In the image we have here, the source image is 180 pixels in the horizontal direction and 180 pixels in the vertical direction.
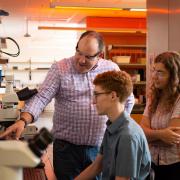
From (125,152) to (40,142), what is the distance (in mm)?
974

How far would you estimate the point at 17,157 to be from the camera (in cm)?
68

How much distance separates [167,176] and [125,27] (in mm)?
7410

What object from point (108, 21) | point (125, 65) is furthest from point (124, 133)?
point (108, 21)

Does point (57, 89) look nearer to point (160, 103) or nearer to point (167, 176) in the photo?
point (160, 103)

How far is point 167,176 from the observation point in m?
2.10

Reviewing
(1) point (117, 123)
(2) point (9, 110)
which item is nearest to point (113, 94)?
(1) point (117, 123)

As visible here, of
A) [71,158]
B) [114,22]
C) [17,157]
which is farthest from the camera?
[114,22]

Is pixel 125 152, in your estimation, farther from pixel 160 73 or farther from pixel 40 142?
pixel 40 142

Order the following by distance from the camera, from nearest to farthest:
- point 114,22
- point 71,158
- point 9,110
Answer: point 71,158 → point 9,110 → point 114,22

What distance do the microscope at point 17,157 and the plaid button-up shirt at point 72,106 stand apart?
1514 mm

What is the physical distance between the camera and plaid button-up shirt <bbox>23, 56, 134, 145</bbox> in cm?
225

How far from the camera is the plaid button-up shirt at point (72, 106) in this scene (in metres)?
2.25

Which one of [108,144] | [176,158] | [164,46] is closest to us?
[108,144]

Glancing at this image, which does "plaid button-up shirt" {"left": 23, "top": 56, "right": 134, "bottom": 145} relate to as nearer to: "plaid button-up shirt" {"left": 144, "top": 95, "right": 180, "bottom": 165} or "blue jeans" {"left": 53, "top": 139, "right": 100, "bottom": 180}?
"blue jeans" {"left": 53, "top": 139, "right": 100, "bottom": 180}
